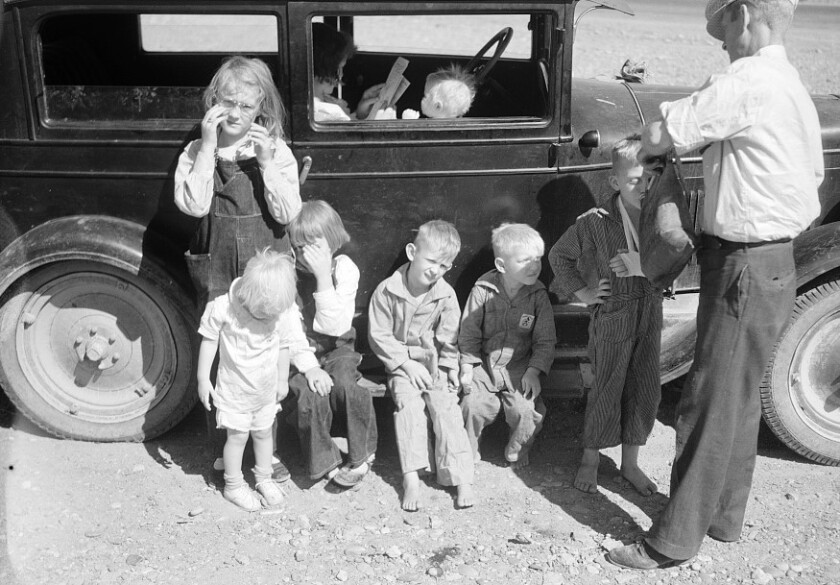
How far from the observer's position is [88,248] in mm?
3703

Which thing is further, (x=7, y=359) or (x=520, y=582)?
(x=7, y=359)

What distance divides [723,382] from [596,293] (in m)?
0.73

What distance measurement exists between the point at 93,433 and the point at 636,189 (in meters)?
2.49

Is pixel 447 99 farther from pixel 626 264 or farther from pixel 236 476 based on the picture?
pixel 236 476

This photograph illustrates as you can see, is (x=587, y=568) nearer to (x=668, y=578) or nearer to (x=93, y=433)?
(x=668, y=578)

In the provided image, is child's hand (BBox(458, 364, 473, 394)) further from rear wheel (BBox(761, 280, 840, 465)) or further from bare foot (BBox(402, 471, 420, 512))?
rear wheel (BBox(761, 280, 840, 465))

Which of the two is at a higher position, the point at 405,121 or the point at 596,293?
the point at 405,121

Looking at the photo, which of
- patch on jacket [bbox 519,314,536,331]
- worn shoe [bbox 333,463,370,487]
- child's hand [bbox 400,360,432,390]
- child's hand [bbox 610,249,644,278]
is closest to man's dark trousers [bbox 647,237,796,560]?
child's hand [bbox 610,249,644,278]

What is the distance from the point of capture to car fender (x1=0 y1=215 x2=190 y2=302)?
3.70 metres

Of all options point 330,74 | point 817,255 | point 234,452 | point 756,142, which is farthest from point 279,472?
point 817,255

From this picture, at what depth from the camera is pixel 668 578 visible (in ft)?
10.7

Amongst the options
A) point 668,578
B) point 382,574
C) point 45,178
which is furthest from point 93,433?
point 668,578

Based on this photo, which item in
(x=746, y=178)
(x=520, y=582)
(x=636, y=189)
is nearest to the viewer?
(x=746, y=178)

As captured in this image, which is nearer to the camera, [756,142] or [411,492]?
[756,142]
